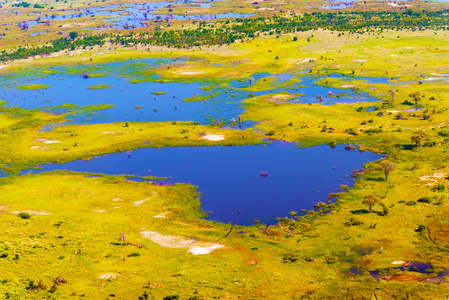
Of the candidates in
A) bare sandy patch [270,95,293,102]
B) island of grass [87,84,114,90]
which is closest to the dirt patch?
bare sandy patch [270,95,293,102]

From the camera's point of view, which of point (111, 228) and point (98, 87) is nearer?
point (111, 228)

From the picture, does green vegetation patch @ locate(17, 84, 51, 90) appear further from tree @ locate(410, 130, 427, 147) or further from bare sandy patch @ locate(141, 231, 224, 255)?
tree @ locate(410, 130, 427, 147)

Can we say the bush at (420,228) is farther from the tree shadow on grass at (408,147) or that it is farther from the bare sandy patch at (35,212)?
the bare sandy patch at (35,212)

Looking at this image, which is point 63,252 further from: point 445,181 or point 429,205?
point 445,181

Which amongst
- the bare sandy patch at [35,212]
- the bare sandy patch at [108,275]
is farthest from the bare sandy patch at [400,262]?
the bare sandy patch at [35,212]

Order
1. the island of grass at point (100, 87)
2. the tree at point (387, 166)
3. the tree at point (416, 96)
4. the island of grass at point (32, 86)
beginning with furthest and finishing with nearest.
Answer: the island of grass at point (32, 86), the island of grass at point (100, 87), the tree at point (416, 96), the tree at point (387, 166)

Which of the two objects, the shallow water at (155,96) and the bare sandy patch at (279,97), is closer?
the shallow water at (155,96)

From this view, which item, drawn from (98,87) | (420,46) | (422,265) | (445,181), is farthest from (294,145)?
(420,46)

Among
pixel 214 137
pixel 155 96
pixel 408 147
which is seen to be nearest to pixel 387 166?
pixel 408 147
